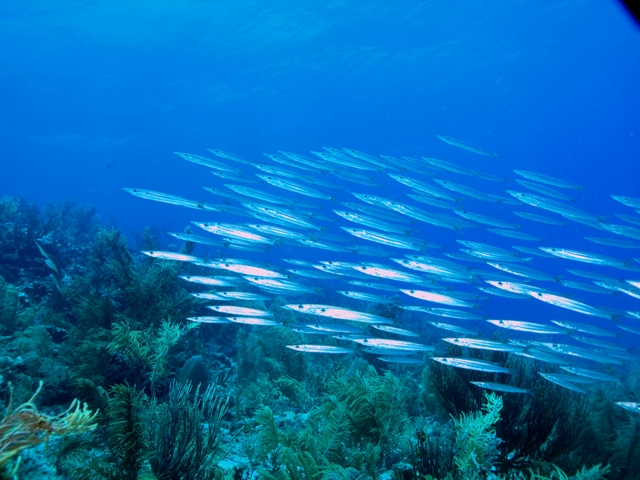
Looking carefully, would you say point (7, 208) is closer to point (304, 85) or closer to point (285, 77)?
point (285, 77)

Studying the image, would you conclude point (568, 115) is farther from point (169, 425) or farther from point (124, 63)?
point (169, 425)

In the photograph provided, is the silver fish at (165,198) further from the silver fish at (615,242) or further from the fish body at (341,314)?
the silver fish at (615,242)

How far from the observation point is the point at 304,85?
4828 centimetres

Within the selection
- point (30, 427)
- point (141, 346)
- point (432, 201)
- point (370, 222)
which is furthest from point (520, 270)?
point (30, 427)

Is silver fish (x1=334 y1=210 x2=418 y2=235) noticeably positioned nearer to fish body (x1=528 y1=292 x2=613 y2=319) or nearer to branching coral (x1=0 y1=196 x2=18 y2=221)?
fish body (x1=528 y1=292 x2=613 y2=319)

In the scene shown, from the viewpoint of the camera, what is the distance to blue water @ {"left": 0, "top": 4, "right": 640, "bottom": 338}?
114ft

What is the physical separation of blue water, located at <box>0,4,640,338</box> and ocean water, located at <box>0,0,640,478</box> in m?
0.22

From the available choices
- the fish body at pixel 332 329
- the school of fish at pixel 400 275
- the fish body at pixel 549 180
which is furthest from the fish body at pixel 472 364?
the fish body at pixel 549 180

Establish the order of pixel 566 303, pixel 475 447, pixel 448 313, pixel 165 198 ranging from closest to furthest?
pixel 475 447
pixel 566 303
pixel 448 313
pixel 165 198

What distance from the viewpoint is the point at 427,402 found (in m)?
7.02

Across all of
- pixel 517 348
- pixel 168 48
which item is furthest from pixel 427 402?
pixel 168 48

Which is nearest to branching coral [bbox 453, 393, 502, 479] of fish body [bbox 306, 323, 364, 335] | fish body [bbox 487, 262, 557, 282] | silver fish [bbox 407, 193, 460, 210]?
fish body [bbox 306, 323, 364, 335]

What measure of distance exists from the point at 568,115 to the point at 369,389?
92.6 m

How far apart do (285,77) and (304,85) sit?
341 cm
